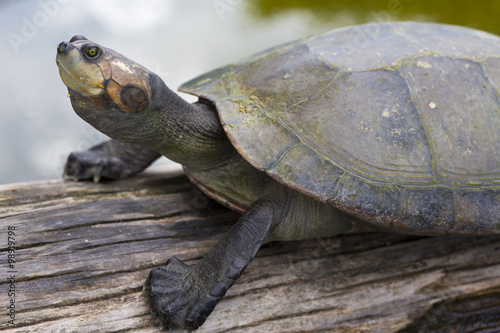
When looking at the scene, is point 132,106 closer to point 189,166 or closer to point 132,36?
point 189,166

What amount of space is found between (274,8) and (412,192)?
4572 mm

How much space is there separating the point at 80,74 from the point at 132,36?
4029 millimetres

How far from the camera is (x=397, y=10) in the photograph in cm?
565

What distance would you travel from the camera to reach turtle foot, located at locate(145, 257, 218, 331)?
1625 mm

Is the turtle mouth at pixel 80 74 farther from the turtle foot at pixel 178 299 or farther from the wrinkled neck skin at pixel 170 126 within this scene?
the turtle foot at pixel 178 299

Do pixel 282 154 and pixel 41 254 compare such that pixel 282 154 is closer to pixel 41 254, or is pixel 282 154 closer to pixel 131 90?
pixel 131 90

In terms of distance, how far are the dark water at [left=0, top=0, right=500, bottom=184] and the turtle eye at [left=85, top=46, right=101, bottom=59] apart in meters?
2.31

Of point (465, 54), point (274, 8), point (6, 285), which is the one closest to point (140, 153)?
point (6, 285)

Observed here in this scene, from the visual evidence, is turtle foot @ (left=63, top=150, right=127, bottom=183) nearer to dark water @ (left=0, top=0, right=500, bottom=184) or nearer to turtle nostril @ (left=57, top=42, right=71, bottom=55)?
turtle nostril @ (left=57, top=42, right=71, bottom=55)

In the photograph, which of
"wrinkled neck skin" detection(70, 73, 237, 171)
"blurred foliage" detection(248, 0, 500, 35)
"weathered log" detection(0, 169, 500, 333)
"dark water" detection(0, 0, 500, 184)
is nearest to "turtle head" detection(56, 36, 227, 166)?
"wrinkled neck skin" detection(70, 73, 237, 171)

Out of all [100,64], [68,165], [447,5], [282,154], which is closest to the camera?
[100,64]

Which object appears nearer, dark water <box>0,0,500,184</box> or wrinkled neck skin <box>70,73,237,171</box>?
wrinkled neck skin <box>70,73,237,171</box>

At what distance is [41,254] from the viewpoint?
5.80 feet

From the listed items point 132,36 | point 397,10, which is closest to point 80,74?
point 132,36
